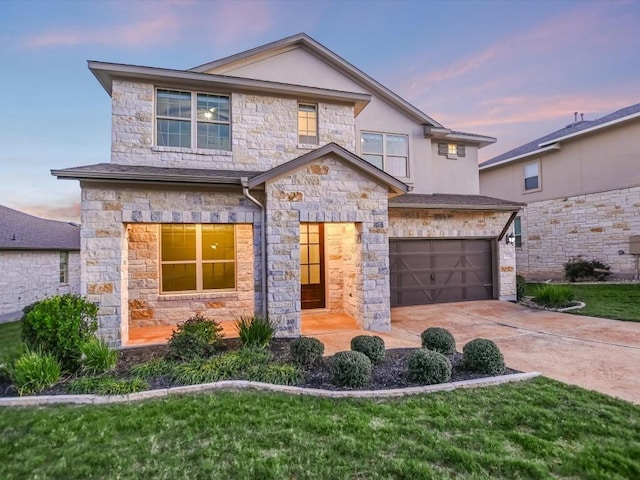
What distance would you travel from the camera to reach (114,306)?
664 centimetres

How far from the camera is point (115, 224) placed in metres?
6.72

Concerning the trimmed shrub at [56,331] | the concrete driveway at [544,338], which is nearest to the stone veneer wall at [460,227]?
the concrete driveway at [544,338]

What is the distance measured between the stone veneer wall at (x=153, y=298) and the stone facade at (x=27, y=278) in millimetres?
11510

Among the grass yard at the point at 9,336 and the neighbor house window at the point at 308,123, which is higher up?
the neighbor house window at the point at 308,123

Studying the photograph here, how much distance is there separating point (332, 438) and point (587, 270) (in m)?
16.3

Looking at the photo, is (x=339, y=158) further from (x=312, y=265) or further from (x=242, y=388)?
(x=242, y=388)

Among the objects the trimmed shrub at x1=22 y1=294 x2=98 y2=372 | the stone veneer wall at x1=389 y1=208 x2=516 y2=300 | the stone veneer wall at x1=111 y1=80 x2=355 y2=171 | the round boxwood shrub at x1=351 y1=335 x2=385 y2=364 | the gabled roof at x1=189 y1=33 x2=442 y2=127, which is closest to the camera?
the trimmed shrub at x1=22 y1=294 x2=98 y2=372

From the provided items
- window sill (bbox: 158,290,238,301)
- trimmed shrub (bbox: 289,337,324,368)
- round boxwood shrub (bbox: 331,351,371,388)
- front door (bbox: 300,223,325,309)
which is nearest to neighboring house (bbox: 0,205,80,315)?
window sill (bbox: 158,290,238,301)

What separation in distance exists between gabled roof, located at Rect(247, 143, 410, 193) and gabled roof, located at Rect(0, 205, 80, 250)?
1512cm

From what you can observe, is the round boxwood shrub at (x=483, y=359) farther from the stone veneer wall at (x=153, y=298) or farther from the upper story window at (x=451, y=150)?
the upper story window at (x=451, y=150)

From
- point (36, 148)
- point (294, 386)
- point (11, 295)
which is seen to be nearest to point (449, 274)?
point (294, 386)

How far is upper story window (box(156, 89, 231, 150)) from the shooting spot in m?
8.20

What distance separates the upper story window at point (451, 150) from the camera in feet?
40.4

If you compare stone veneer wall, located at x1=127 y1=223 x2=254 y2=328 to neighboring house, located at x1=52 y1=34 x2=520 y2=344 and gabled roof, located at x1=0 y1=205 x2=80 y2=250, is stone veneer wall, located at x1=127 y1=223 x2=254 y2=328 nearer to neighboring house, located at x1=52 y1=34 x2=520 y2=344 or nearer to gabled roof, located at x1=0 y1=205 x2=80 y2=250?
neighboring house, located at x1=52 y1=34 x2=520 y2=344
